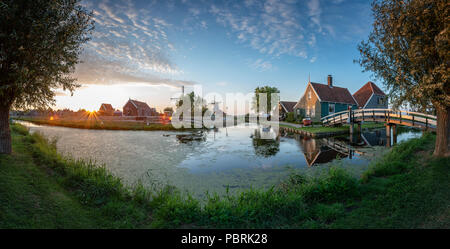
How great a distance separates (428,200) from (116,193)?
8.85 m

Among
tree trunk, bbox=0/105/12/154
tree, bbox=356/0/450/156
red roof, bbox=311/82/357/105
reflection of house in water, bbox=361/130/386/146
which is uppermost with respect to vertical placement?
red roof, bbox=311/82/357/105

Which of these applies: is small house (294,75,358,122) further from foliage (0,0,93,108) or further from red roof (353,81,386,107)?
foliage (0,0,93,108)

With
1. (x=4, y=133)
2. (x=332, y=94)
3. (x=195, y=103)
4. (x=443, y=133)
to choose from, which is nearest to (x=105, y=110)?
(x=195, y=103)

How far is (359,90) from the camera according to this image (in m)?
45.8

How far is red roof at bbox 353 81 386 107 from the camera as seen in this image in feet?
136

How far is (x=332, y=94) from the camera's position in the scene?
126 feet

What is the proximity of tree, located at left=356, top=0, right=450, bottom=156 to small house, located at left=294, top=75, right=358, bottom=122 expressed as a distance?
28.0 meters

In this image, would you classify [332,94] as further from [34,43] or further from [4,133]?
[4,133]

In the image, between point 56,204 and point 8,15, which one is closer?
point 56,204

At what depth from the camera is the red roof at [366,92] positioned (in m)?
41.3

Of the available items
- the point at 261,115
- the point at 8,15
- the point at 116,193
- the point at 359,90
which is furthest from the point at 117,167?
the point at 261,115

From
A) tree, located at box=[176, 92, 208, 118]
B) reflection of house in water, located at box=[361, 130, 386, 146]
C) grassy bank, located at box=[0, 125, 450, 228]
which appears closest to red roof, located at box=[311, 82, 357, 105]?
reflection of house in water, located at box=[361, 130, 386, 146]

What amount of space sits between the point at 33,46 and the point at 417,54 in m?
15.2

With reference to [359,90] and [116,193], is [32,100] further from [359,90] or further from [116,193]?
[359,90]
